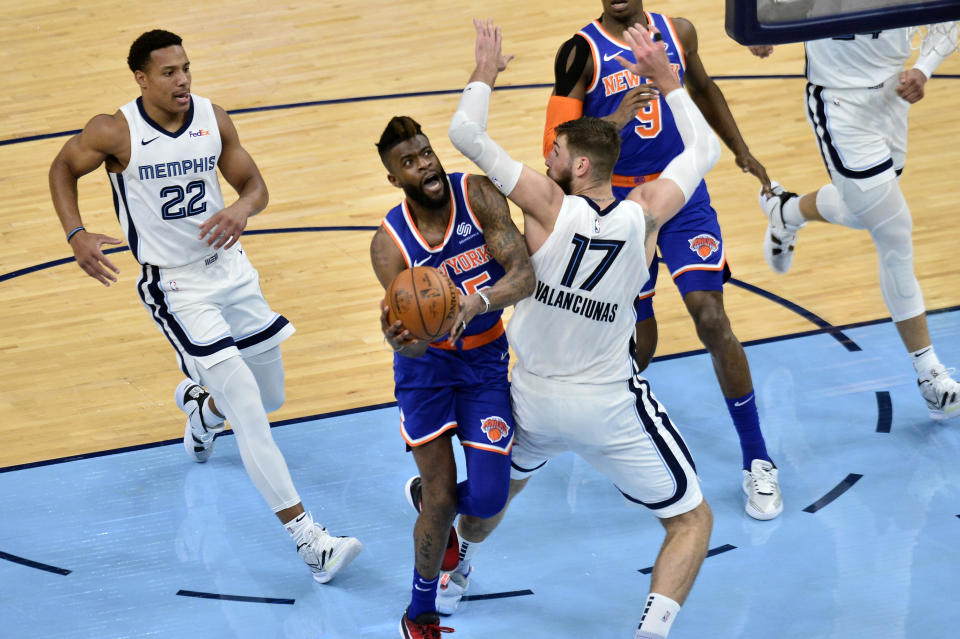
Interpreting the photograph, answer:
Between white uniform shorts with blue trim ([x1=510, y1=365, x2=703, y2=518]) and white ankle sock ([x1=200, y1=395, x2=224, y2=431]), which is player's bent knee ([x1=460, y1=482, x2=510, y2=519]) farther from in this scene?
white ankle sock ([x1=200, y1=395, x2=224, y2=431])

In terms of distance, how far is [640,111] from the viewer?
5.93 meters

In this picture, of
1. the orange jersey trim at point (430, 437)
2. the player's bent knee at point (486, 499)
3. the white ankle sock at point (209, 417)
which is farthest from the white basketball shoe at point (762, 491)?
the white ankle sock at point (209, 417)

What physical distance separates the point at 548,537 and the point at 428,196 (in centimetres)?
185

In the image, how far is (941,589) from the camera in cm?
505

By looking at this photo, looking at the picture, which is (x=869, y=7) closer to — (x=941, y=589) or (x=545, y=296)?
(x=545, y=296)

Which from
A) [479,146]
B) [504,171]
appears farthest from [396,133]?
[504,171]

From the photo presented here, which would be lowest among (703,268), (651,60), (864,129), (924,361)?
(924,361)

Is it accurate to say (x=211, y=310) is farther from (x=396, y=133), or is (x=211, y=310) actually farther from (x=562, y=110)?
(x=562, y=110)

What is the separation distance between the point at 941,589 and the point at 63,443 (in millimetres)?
4569

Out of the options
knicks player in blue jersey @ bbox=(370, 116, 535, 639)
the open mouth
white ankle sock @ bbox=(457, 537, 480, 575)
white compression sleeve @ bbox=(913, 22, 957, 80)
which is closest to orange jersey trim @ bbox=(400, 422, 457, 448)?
knicks player in blue jersey @ bbox=(370, 116, 535, 639)

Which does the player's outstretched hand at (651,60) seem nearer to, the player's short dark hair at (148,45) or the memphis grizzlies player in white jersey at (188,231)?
the memphis grizzlies player in white jersey at (188,231)

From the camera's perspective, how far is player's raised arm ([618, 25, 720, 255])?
4676mm

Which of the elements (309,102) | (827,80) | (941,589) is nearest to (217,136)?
Result: (827,80)

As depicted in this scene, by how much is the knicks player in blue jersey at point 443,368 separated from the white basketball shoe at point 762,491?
144 cm
